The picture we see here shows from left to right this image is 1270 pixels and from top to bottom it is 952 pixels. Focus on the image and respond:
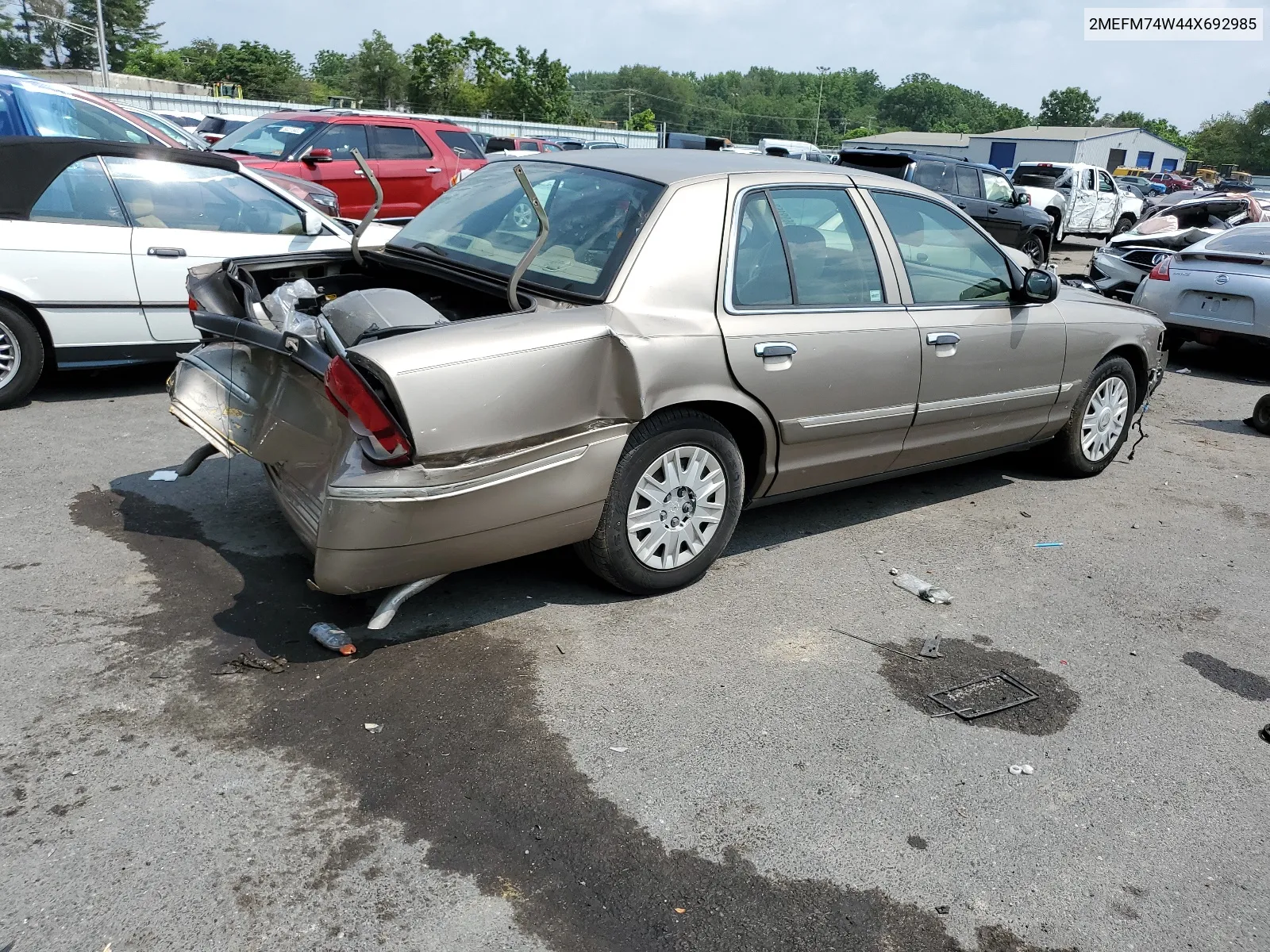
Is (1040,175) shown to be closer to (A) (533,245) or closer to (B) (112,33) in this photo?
(A) (533,245)

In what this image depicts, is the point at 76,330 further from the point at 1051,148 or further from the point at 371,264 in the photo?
the point at 1051,148

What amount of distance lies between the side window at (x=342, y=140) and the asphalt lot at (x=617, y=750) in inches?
338

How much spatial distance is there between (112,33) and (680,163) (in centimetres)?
10633

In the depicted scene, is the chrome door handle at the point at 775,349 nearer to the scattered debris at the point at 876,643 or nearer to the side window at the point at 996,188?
the scattered debris at the point at 876,643

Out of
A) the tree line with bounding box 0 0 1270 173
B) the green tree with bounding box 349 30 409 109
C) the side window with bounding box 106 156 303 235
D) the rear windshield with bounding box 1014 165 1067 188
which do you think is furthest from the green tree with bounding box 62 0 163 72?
the side window with bounding box 106 156 303 235

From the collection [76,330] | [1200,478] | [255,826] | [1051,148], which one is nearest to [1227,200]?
[1200,478]

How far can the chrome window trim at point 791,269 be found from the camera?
4.21 metres

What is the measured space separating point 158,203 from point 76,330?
1.03 meters

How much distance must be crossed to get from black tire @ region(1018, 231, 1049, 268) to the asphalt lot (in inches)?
502

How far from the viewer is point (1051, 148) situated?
7694 cm

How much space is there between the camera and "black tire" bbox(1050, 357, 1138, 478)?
602cm

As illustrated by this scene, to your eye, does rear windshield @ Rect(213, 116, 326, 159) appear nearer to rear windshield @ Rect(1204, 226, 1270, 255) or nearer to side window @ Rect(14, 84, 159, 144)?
side window @ Rect(14, 84, 159, 144)

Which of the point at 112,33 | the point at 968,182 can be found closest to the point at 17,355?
the point at 968,182

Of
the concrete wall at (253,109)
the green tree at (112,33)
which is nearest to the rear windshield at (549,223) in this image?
the concrete wall at (253,109)
